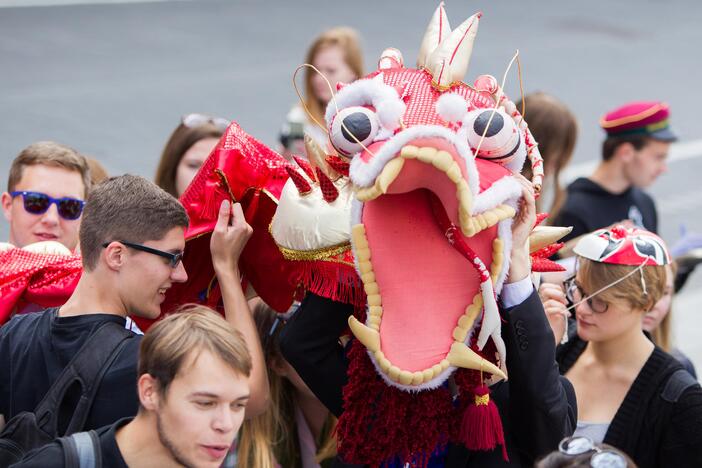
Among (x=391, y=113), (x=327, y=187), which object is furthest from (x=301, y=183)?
(x=391, y=113)

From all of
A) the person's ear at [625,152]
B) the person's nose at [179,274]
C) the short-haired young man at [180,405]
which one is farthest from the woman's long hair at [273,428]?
the person's ear at [625,152]

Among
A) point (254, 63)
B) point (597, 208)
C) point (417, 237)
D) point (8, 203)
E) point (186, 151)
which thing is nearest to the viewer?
point (417, 237)

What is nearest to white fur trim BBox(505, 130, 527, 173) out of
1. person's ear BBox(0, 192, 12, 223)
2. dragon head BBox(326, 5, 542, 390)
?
dragon head BBox(326, 5, 542, 390)

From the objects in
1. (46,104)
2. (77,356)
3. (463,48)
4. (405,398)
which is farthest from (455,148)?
(46,104)

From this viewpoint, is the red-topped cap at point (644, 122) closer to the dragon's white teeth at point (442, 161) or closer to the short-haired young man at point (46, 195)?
the short-haired young man at point (46, 195)

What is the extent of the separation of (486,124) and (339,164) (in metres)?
0.44

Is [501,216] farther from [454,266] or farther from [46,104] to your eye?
[46,104]

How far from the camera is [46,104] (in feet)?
31.6

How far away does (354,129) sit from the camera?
9.56 ft

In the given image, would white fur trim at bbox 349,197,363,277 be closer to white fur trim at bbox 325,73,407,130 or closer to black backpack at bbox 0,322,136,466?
white fur trim at bbox 325,73,407,130

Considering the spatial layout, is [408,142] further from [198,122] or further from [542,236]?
[198,122]

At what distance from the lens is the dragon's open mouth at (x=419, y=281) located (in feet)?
9.37

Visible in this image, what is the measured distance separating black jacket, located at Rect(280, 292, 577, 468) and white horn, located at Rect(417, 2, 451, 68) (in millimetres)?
720

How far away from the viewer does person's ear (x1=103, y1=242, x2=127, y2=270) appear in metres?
3.21
